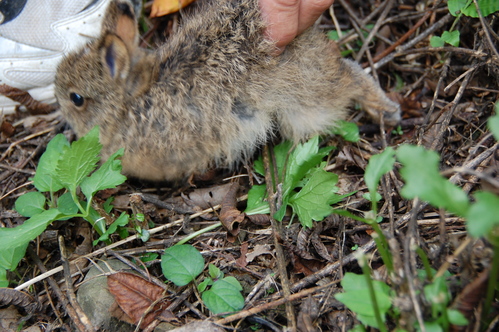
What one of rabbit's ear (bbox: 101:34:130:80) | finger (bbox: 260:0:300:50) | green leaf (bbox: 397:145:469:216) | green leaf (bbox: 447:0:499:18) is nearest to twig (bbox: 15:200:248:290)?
rabbit's ear (bbox: 101:34:130:80)

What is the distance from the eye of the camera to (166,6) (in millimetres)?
3850

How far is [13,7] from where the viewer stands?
362cm

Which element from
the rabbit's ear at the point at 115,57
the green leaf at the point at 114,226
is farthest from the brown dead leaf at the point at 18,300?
the rabbit's ear at the point at 115,57

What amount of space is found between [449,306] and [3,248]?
2.32 metres

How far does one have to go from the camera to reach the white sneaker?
11.8 feet

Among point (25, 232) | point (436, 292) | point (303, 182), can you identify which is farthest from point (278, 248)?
point (25, 232)

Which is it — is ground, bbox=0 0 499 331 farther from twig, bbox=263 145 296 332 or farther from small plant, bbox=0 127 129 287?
small plant, bbox=0 127 129 287

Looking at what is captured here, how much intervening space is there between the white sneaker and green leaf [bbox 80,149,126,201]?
4.97 ft

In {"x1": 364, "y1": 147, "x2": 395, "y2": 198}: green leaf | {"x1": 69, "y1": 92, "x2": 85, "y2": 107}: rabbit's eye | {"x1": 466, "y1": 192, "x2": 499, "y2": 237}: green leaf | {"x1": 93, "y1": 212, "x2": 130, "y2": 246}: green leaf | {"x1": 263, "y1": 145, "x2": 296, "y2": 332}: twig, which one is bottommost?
{"x1": 263, "y1": 145, "x2": 296, "y2": 332}: twig

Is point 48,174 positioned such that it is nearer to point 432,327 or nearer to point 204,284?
point 204,284

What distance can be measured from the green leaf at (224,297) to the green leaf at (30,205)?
1349 mm

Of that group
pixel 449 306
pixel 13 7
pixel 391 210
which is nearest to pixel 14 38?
pixel 13 7

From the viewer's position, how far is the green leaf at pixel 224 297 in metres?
2.27

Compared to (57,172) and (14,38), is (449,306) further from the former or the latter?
(14,38)
